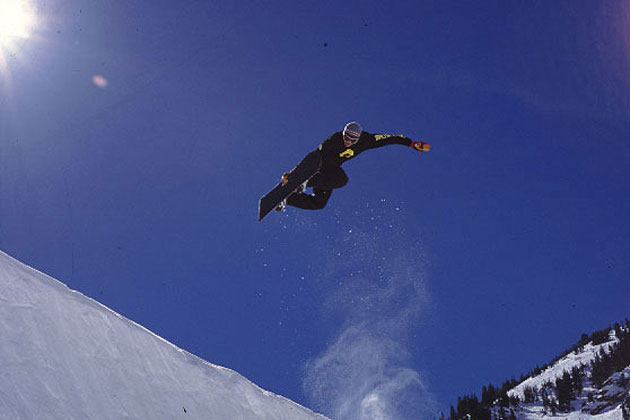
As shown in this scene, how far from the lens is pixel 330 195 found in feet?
43.7

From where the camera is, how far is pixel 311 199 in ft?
43.4

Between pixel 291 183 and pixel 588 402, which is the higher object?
pixel 588 402

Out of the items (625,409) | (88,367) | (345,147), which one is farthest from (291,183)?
(625,409)

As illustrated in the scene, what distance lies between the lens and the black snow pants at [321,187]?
12.4 meters

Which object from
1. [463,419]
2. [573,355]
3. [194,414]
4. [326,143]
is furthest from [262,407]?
[573,355]

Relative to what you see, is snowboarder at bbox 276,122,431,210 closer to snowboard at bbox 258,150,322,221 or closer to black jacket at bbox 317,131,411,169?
black jacket at bbox 317,131,411,169

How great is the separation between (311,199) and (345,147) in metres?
1.80

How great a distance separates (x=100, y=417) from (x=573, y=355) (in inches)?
7533

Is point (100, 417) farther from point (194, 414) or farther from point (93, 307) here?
point (93, 307)

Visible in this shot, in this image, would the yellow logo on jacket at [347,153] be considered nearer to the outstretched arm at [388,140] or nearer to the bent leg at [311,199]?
the outstretched arm at [388,140]

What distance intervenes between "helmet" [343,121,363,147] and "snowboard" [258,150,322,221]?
2.85 ft

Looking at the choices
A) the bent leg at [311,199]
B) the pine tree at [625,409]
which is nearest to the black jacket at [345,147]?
the bent leg at [311,199]

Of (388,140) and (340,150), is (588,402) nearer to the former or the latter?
(388,140)

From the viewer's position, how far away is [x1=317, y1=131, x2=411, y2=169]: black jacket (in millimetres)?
12250
